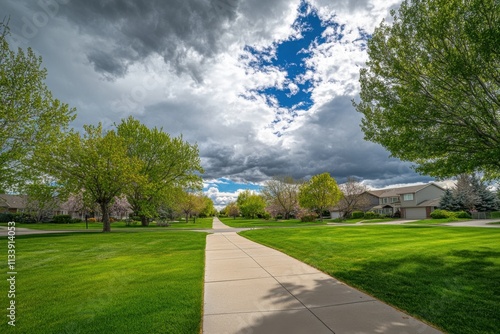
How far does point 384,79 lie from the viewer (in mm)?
10523

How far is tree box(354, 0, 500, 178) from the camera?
7852 mm

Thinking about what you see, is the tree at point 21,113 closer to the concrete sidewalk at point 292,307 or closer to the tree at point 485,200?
the concrete sidewalk at point 292,307

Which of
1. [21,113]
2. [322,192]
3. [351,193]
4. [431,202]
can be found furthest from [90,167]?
[431,202]

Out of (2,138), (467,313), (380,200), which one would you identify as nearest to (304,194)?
(380,200)

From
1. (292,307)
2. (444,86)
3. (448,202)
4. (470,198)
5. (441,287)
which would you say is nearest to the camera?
(292,307)

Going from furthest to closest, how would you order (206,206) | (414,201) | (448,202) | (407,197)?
(206,206) → (407,197) → (414,201) → (448,202)

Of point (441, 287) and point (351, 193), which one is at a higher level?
point (351, 193)

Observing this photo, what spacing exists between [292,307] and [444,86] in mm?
8317

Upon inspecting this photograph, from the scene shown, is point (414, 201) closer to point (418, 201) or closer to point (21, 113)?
point (418, 201)

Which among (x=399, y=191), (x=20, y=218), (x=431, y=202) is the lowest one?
(x=20, y=218)

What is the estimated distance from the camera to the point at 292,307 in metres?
5.10

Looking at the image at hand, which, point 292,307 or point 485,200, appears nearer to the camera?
point 292,307

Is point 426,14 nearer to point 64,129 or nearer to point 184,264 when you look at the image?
point 184,264

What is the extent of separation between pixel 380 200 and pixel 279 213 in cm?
2695
